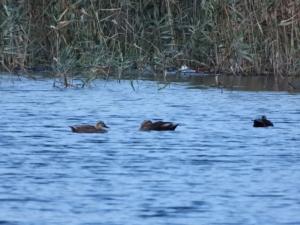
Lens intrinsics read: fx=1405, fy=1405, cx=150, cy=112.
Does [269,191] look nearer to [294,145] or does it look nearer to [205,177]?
[205,177]

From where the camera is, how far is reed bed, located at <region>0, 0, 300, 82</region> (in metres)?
21.2

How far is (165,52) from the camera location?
21.6 meters

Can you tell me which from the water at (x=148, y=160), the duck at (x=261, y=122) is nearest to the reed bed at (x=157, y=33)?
the water at (x=148, y=160)

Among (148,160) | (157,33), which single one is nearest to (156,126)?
(148,160)

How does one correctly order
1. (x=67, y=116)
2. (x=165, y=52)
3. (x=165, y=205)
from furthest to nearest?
(x=165, y=52) → (x=67, y=116) → (x=165, y=205)

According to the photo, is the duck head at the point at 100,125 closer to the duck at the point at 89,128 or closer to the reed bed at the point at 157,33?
the duck at the point at 89,128

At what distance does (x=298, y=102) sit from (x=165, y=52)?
3.68m

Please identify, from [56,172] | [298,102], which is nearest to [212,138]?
[56,172]

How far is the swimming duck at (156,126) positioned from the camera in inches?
590

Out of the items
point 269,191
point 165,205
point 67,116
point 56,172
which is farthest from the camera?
point 67,116

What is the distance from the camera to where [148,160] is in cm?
1288

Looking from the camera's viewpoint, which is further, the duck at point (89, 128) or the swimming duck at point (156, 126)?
the swimming duck at point (156, 126)

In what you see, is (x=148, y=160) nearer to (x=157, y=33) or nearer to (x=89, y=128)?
(x=89, y=128)

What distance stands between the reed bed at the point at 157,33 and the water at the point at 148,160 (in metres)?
1.75
